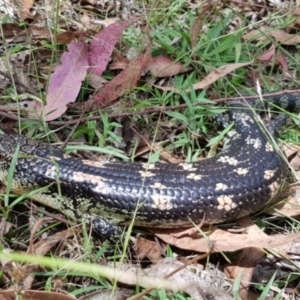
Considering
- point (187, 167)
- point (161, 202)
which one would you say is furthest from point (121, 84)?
point (161, 202)

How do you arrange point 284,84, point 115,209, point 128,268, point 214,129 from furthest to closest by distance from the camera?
point 284,84, point 214,129, point 115,209, point 128,268

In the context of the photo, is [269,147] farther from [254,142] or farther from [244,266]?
[244,266]

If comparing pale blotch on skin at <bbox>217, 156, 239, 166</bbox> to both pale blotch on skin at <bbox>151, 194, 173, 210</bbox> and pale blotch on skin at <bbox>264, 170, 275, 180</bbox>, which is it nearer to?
pale blotch on skin at <bbox>264, 170, 275, 180</bbox>

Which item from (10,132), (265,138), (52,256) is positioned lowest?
(52,256)

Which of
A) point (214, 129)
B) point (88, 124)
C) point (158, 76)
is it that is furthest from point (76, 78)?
point (214, 129)

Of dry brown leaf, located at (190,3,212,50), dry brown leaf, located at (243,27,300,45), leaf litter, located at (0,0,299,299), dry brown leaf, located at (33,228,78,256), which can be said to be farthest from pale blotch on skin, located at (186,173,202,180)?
dry brown leaf, located at (243,27,300,45)

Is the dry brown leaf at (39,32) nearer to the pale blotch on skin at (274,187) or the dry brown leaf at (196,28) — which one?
the dry brown leaf at (196,28)

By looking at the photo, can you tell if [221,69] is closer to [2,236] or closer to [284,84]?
[284,84]
